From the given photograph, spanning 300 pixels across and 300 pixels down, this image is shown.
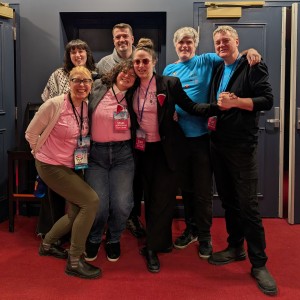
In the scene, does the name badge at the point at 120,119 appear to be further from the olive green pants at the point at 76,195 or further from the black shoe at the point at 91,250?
the black shoe at the point at 91,250

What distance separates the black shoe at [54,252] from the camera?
284 cm

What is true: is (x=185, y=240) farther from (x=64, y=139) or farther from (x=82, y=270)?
(x=64, y=139)

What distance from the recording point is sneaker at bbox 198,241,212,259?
2.82 m

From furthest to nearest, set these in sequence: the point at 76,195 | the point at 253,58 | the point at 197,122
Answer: the point at 197,122, the point at 76,195, the point at 253,58

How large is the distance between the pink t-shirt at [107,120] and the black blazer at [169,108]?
0.22ft

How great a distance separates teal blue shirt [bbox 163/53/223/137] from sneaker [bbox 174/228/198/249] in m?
0.90

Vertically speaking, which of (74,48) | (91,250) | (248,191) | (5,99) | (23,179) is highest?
(74,48)

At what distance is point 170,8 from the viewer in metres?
3.72

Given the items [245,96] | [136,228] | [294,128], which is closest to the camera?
[245,96]

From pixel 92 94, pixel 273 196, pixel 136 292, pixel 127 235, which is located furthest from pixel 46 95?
pixel 273 196

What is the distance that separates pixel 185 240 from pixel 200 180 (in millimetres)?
598

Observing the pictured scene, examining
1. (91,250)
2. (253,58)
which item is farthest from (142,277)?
(253,58)

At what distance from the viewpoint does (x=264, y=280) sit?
92.9 inches

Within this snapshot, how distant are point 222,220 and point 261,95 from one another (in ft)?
5.78
